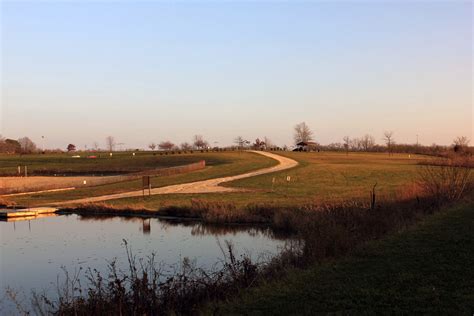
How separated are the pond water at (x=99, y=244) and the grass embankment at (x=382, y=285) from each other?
6118 mm

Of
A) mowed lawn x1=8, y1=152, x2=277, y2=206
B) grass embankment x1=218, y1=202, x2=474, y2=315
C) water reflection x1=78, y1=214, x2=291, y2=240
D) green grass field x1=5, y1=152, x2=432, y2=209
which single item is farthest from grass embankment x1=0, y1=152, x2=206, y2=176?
grass embankment x1=218, y1=202, x2=474, y2=315

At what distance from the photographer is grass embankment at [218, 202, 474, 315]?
25.6 feet

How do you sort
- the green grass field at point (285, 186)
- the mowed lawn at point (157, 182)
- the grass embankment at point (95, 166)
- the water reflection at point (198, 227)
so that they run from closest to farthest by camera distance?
the water reflection at point (198, 227), the green grass field at point (285, 186), the mowed lawn at point (157, 182), the grass embankment at point (95, 166)

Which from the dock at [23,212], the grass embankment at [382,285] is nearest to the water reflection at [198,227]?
the dock at [23,212]

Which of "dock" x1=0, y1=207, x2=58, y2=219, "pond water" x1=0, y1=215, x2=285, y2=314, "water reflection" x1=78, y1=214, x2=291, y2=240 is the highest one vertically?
"dock" x1=0, y1=207, x2=58, y2=219

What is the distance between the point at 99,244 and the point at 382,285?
608 inches

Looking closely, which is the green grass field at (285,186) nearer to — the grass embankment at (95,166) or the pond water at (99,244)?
the pond water at (99,244)

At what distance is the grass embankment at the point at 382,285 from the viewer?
307 inches

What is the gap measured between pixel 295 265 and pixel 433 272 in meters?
3.84

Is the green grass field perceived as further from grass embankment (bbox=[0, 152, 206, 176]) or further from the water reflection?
grass embankment (bbox=[0, 152, 206, 176])

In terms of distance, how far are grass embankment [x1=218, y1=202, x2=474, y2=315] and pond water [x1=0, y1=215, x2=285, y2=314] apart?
612 cm

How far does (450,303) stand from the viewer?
302 inches

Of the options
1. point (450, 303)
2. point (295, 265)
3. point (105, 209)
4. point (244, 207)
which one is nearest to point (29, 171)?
point (105, 209)

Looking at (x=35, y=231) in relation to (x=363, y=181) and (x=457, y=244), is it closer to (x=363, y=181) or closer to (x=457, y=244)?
(x=457, y=244)
